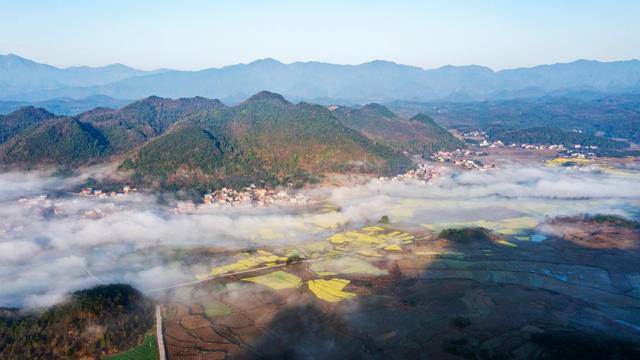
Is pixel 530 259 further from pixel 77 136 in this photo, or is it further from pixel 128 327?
pixel 77 136

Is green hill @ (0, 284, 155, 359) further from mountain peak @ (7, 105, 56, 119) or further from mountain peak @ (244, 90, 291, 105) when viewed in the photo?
mountain peak @ (244, 90, 291, 105)

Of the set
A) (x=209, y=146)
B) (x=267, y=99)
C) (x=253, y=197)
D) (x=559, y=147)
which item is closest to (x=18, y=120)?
(x=209, y=146)

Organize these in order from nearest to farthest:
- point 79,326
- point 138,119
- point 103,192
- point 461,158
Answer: point 79,326, point 103,192, point 461,158, point 138,119

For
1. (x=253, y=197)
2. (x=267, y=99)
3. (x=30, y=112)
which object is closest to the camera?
(x=253, y=197)

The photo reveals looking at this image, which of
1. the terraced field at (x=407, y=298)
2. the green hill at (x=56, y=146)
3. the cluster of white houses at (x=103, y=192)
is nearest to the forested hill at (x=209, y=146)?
the green hill at (x=56, y=146)

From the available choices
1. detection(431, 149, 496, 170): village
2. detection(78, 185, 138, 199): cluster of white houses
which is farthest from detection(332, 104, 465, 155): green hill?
detection(78, 185, 138, 199): cluster of white houses

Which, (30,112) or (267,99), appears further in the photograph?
(267,99)

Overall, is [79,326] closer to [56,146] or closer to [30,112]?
[56,146]
